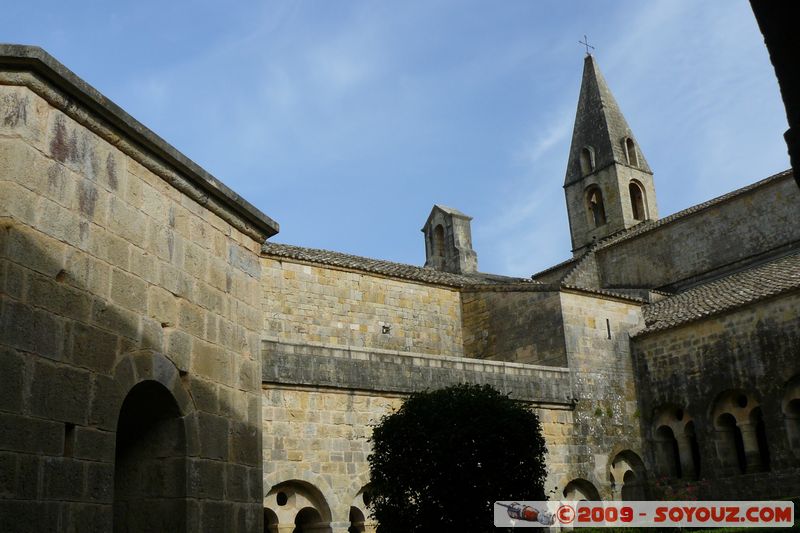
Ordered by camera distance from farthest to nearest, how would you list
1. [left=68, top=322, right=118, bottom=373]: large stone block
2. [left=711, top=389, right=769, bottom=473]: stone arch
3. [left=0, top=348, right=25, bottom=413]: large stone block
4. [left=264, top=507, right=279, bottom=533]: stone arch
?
[left=711, top=389, right=769, bottom=473]: stone arch
[left=264, top=507, right=279, bottom=533]: stone arch
[left=68, top=322, right=118, bottom=373]: large stone block
[left=0, top=348, right=25, bottom=413]: large stone block

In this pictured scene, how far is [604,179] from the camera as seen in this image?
31656 millimetres

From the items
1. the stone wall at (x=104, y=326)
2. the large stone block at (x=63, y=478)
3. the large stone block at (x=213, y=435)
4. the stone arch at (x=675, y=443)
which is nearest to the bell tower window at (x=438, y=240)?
the stone arch at (x=675, y=443)

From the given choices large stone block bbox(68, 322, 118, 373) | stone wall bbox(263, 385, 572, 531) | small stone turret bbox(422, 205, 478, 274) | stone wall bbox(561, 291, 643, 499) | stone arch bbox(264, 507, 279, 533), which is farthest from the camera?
small stone turret bbox(422, 205, 478, 274)

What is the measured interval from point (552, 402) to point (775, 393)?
4204mm

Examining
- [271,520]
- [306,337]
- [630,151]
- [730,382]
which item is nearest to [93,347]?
[271,520]

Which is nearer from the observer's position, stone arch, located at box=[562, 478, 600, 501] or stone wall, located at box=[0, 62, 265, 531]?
stone wall, located at box=[0, 62, 265, 531]

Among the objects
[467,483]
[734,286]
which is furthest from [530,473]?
[734,286]

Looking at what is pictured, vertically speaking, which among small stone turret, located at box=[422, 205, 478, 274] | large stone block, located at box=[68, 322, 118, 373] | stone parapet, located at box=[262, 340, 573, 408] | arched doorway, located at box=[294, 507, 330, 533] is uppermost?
small stone turret, located at box=[422, 205, 478, 274]

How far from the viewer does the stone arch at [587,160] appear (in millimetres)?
32469

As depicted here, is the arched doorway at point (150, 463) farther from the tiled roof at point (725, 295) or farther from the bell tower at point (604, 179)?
the bell tower at point (604, 179)

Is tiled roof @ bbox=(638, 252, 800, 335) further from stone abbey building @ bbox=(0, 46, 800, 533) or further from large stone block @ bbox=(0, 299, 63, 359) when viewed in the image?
large stone block @ bbox=(0, 299, 63, 359)

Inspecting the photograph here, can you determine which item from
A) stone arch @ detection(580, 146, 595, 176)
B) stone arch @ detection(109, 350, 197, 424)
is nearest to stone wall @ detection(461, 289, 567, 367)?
stone arch @ detection(109, 350, 197, 424)

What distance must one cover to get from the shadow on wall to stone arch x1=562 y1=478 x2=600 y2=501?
11.6 m

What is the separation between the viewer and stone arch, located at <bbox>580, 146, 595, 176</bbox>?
32469mm
